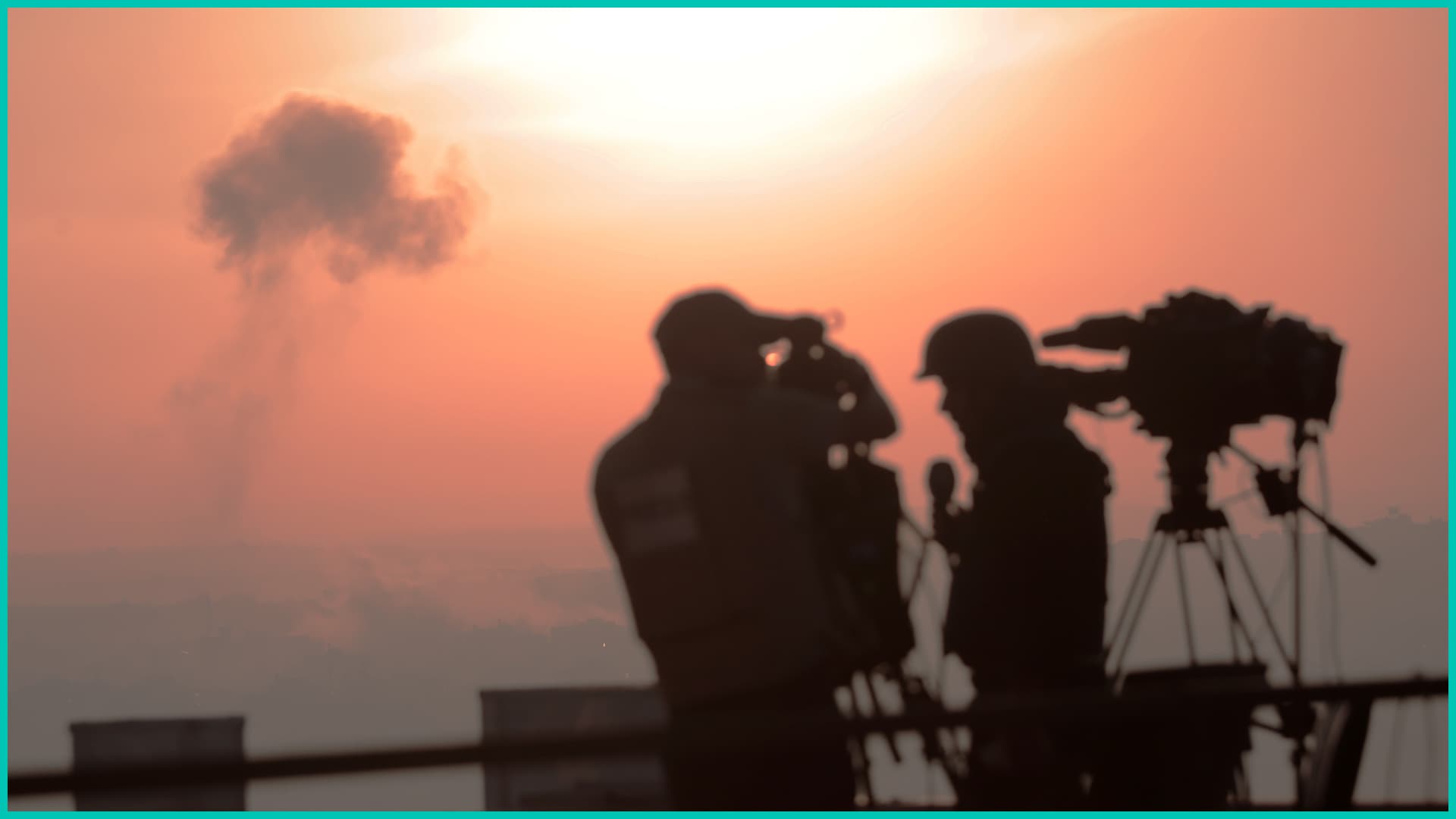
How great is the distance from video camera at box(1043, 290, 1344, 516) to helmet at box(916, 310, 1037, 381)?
0.43 meters

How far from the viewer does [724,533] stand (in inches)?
183

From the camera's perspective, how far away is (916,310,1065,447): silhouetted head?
221 inches

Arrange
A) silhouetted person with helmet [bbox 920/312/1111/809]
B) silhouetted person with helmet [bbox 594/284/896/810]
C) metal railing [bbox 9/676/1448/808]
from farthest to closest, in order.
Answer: silhouetted person with helmet [bbox 920/312/1111/809], silhouetted person with helmet [bbox 594/284/896/810], metal railing [bbox 9/676/1448/808]

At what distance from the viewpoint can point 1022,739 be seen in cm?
471

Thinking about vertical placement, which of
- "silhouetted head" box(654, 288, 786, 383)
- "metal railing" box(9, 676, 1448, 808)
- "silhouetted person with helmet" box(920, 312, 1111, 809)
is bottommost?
"metal railing" box(9, 676, 1448, 808)

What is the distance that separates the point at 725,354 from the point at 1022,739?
4.33 ft

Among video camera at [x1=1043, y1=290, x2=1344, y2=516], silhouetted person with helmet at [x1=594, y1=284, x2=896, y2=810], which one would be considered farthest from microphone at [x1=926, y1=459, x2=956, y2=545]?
silhouetted person with helmet at [x1=594, y1=284, x2=896, y2=810]

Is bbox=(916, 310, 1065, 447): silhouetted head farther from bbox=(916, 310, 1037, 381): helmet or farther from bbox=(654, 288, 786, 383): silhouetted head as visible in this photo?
bbox=(654, 288, 786, 383): silhouetted head

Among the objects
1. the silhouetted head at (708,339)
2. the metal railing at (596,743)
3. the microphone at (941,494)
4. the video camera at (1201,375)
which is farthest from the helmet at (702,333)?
the video camera at (1201,375)

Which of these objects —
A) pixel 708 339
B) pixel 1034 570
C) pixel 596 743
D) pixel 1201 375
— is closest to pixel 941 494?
pixel 1034 570

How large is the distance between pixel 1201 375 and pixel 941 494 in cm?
101

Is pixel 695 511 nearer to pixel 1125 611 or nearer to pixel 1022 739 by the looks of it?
pixel 1022 739

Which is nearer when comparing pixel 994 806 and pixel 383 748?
pixel 383 748

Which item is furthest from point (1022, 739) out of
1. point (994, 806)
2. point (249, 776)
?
point (249, 776)
